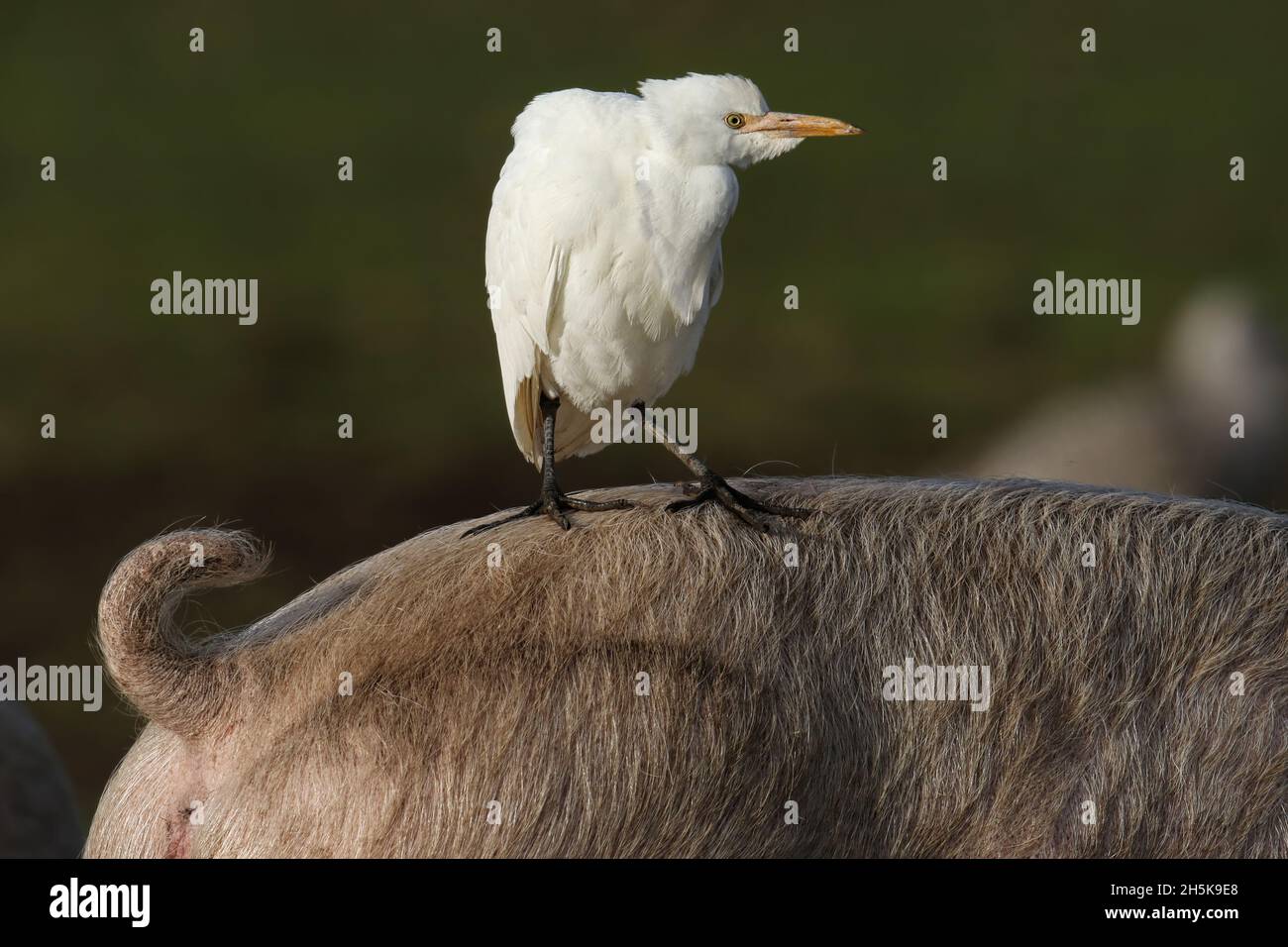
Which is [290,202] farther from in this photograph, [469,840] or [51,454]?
[469,840]

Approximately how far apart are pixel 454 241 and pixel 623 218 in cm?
1355

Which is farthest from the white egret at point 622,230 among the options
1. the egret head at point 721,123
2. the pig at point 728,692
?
the pig at point 728,692

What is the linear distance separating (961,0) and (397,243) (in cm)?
887

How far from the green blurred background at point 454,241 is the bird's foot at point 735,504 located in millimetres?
9567

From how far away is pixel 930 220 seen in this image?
1878 centimetres

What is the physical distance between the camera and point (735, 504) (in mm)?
4379

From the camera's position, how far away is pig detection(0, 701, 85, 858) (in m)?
5.39

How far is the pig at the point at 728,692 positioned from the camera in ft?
12.7

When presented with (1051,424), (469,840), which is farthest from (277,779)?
(1051,424)

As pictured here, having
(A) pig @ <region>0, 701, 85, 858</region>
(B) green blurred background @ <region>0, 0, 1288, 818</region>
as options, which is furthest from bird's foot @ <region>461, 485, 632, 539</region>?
(B) green blurred background @ <region>0, 0, 1288, 818</region>

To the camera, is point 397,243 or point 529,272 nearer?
point 529,272
